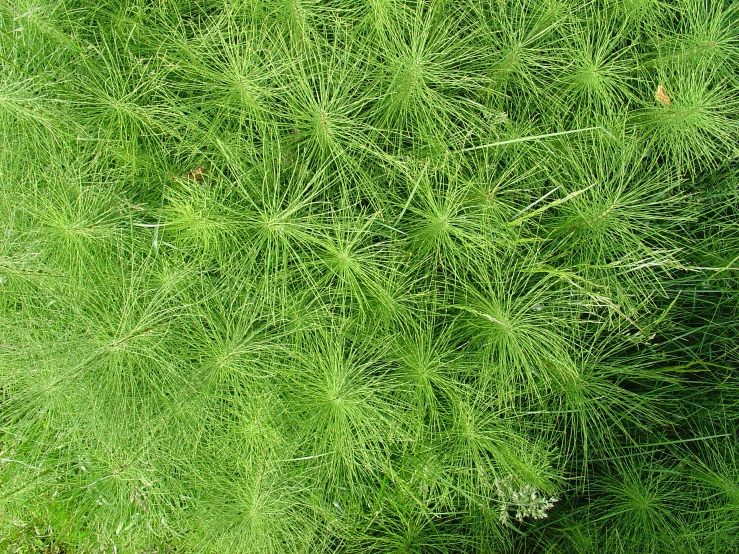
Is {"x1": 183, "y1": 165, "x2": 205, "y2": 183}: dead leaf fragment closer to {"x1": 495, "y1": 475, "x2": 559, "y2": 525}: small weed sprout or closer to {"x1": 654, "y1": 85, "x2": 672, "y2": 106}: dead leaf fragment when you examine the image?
{"x1": 495, "y1": 475, "x2": 559, "y2": 525}: small weed sprout

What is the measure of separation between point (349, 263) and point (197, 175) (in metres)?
0.80

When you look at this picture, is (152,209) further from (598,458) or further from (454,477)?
(598,458)

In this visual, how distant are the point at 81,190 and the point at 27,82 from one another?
513 mm

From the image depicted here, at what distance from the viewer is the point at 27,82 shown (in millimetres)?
2271

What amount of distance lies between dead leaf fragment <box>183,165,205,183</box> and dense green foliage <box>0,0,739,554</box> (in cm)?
2

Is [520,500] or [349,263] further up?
[349,263]

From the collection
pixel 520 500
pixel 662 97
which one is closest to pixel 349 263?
pixel 520 500

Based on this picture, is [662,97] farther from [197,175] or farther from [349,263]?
[197,175]

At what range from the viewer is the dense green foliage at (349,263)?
2.26 metres

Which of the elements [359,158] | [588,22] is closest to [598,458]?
[359,158]

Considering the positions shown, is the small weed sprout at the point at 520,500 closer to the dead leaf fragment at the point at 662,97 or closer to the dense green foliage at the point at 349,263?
the dense green foliage at the point at 349,263

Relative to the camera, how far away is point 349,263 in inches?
87.3

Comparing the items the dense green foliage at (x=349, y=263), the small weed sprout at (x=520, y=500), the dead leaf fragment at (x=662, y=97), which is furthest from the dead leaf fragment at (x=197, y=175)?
the dead leaf fragment at (x=662, y=97)

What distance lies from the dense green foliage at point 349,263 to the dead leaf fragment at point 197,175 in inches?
0.7
